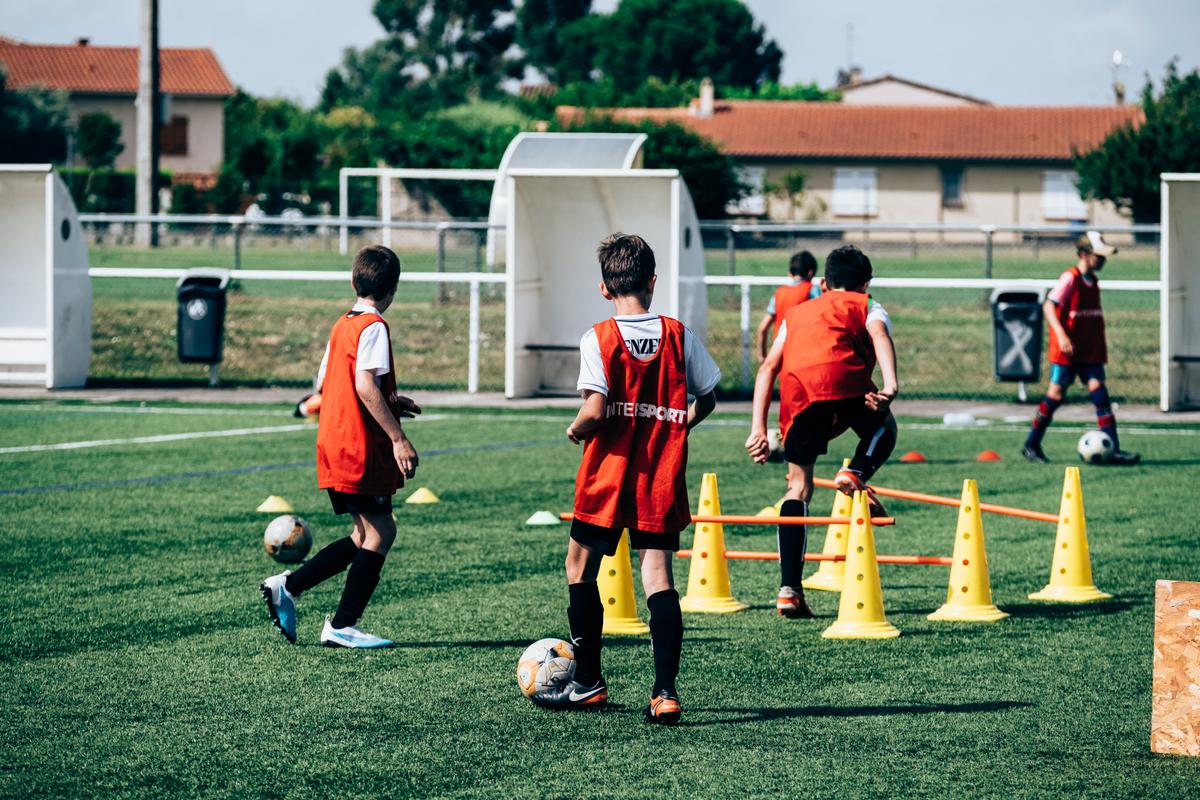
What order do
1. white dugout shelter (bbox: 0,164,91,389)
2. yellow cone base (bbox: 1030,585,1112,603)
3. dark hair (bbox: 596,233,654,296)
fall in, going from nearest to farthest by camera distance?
dark hair (bbox: 596,233,654,296) < yellow cone base (bbox: 1030,585,1112,603) < white dugout shelter (bbox: 0,164,91,389)

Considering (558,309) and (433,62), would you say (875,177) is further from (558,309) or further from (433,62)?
(558,309)

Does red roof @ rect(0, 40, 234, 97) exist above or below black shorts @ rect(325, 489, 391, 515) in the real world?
above

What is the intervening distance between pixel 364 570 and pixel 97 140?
6189 centimetres

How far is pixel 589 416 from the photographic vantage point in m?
5.99

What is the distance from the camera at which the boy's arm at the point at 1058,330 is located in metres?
13.7

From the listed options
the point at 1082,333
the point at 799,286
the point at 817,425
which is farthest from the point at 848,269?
the point at 1082,333

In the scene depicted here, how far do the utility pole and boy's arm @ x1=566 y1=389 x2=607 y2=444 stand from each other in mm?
24093

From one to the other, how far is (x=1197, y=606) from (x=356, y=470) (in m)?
3.43

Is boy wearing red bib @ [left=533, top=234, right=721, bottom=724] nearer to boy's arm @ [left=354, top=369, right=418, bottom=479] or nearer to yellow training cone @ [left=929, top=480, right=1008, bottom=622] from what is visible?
boy's arm @ [left=354, top=369, right=418, bottom=479]

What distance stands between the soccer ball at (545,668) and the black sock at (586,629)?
5 centimetres

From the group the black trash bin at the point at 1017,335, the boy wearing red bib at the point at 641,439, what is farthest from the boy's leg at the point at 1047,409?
the boy wearing red bib at the point at 641,439

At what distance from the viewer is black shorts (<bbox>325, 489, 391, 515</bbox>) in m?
7.32

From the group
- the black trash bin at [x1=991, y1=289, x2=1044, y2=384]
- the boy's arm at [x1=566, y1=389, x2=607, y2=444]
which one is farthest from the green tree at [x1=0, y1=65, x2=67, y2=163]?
the boy's arm at [x1=566, y1=389, x2=607, y2=444]

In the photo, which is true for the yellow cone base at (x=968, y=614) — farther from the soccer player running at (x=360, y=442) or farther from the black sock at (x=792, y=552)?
the soccer player running at (x=360, y=442)
